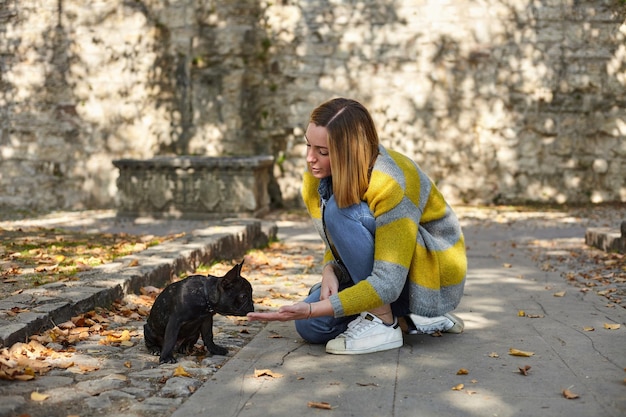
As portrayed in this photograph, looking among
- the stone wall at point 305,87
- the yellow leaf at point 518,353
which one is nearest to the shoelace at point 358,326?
the yellow leaf at point 518,353

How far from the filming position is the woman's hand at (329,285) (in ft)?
11.8

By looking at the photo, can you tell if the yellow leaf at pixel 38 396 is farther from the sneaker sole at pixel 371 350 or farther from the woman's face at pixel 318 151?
the woman's face at pixel 318 151

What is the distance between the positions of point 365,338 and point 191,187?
7.59m

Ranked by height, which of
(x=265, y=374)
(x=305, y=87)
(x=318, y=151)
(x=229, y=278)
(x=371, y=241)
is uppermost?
(x=305, y=87)

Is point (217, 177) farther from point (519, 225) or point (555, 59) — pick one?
point (555, 59)

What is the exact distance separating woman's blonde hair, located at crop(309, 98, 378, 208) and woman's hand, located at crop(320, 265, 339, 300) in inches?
14.3

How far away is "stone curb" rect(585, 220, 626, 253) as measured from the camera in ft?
22.8

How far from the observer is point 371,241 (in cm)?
355

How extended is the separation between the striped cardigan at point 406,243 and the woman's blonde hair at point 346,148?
0.08 m

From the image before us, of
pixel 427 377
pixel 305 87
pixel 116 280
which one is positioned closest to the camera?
pixel 427 377

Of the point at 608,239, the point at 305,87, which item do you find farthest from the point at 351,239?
the point at 305,87

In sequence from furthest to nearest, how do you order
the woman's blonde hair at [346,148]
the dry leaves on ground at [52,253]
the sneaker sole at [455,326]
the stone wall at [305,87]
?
the stone wall at [305,87] < the dry leaves on ground at [52,253] < the sneaker sole at [455,326] < the woman's blonde hair at [346,148]

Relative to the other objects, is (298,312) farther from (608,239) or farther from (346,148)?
(608,239)

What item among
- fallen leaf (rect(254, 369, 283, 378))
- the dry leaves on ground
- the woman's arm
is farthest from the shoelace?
the dry leaves on ground
